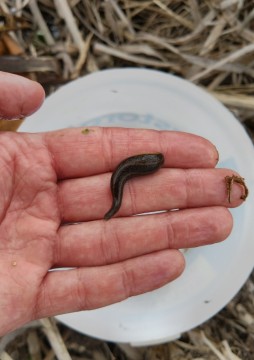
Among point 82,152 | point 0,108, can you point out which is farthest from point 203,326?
point 0,108

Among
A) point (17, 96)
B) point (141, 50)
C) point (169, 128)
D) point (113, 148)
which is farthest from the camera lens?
point (141, 50)

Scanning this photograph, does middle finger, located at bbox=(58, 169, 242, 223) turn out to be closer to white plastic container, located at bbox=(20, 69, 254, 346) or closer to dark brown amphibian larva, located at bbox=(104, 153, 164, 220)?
dark brown amphibian larva, located at bbox=(104, 153, 164, 220)

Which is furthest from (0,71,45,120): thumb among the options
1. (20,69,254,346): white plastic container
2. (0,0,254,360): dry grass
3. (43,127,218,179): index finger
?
(0,0,254,360): dry grass

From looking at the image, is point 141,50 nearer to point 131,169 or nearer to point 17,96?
point 131,169

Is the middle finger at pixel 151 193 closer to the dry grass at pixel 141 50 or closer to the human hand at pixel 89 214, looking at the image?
the human hand at pixel 89 214

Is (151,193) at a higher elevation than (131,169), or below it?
below

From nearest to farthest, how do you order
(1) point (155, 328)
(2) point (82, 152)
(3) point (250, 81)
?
(2) point (82, 152)
(1) point (155, 328)
(3) point (250, 81)

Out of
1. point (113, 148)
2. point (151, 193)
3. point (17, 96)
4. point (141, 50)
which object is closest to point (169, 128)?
point (141, 50)

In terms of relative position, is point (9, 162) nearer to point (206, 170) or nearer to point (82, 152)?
point (82, 152)
